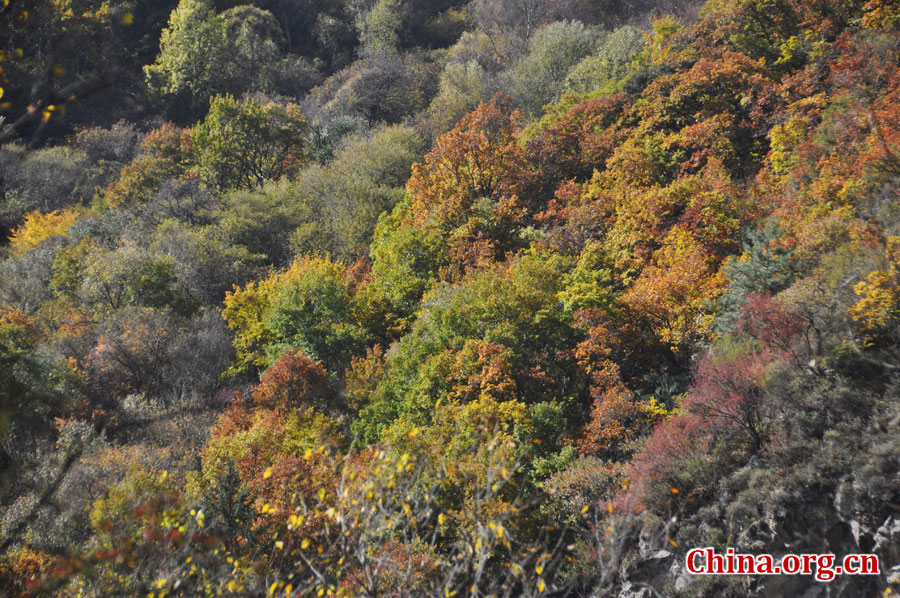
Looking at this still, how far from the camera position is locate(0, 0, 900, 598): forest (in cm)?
1002

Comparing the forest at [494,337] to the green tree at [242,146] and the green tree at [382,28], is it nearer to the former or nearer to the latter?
the green tree at [242,146]

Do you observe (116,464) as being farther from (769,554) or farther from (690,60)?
(690,60)

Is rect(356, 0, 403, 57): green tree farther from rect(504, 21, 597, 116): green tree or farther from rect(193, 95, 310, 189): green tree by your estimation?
rect(504, 21, 597, 116): green tree

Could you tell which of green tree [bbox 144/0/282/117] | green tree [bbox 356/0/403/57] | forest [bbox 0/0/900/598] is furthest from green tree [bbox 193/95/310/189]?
green tree [bbox 356/0/403/57]

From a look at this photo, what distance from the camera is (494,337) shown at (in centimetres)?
1859

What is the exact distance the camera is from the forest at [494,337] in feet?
32.9

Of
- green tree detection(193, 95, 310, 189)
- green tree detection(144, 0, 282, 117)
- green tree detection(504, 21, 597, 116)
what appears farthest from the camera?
green tree detection(144, 0, 282, 117)

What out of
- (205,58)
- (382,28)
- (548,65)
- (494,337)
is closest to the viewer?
(494,337)

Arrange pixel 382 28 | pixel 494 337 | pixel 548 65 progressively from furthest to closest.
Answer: pixel 382 28 → pixel 548 65 → pixel 494 337

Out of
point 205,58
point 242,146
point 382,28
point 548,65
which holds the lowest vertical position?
point 242,146

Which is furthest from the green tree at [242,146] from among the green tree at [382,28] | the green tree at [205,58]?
the green tree at [382,28]

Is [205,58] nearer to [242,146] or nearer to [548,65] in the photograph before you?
[242,146]

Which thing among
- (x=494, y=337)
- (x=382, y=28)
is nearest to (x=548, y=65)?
(x=382, y=28)

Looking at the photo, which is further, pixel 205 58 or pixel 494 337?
pixel 205 58
